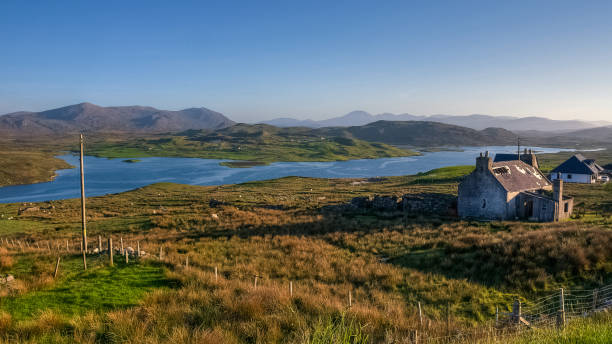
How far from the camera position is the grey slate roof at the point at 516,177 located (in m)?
32.0

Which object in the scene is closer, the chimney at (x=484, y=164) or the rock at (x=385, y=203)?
the chimney at (x=484, y=164)

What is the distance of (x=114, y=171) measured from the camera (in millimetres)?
124500

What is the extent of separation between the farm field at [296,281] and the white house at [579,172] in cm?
4611

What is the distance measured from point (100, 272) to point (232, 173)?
113 metres

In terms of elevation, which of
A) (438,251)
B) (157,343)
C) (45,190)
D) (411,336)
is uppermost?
(157,343)

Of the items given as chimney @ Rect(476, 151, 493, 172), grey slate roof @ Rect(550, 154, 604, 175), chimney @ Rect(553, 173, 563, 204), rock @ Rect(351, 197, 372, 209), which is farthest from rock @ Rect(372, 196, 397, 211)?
grey slate roof @ Rect(550, 154, 604, 175)

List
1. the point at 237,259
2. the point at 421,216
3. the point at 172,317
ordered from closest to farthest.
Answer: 1. the point at 172,317
2. the point at 237,259
3. the point at 421,216

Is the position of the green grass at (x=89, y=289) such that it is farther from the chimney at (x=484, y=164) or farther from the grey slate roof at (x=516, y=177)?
the grey slate roof at (x=516, y=177)

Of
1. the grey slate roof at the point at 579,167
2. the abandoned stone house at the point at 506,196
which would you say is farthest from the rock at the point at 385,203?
the grey slate roof at the point at 579,167

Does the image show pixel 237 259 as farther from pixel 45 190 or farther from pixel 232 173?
pixel 232 173

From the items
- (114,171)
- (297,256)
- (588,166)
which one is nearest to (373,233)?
(297,256)

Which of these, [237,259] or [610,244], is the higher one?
[610,244]

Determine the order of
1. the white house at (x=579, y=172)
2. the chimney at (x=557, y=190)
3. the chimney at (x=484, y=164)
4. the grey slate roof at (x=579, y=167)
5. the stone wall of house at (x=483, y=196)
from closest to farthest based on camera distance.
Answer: the chimney at (x=557, y=190) < the stone wall of house at (x=483, y=196) < the chimney at (x=484, y=164) < the white house at (x=579, y=172) < the grey slate roof at (x=579, y=167)

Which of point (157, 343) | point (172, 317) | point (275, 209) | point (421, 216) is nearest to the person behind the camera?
point (157, 343)
